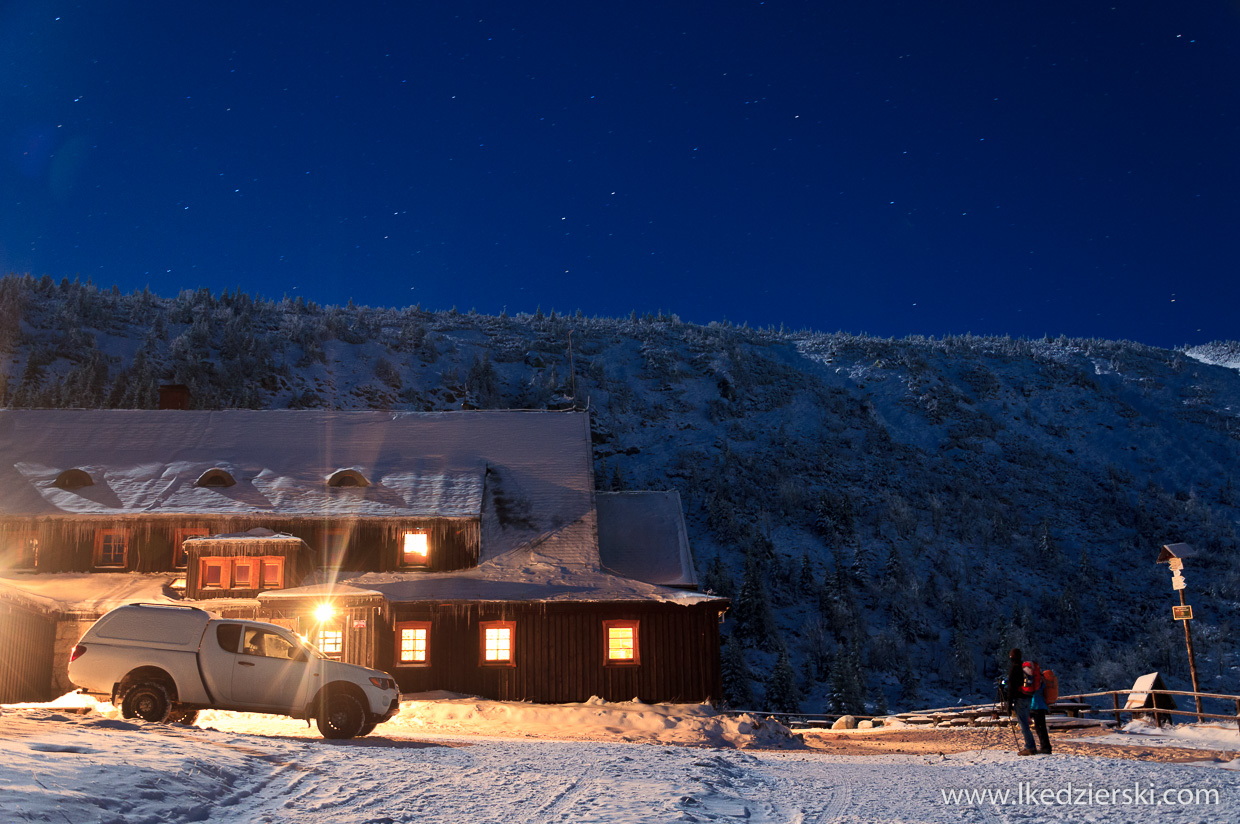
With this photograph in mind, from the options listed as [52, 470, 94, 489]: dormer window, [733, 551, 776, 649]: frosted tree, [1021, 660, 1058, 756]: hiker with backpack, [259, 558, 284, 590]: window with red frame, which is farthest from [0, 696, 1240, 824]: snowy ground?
[733, 551, 776, 649]: frosted tree

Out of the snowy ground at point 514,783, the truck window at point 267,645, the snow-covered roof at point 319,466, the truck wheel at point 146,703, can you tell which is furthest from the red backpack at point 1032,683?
the snow-covered roof at point 319,466

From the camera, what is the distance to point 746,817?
7.42 meters

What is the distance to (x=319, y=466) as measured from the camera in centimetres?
2636

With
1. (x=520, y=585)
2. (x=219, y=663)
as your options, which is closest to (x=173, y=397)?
(x=520, y=585)

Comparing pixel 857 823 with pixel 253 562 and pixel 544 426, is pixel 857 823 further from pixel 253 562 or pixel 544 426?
pixel 544 426

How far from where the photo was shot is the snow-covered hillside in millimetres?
51531

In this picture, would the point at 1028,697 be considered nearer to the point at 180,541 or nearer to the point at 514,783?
the point at 514,783

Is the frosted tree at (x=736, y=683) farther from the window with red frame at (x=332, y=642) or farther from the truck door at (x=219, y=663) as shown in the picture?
the truck door at (x=219, y=663)

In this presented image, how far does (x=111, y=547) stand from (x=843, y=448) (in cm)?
6481

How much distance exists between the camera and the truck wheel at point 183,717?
1316cm

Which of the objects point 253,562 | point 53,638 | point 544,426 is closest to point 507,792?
point 253,562

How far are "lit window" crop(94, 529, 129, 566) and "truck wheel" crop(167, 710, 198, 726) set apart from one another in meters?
12.2

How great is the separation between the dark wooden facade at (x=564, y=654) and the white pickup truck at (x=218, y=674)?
894 centimetres

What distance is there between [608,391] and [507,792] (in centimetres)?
7387
